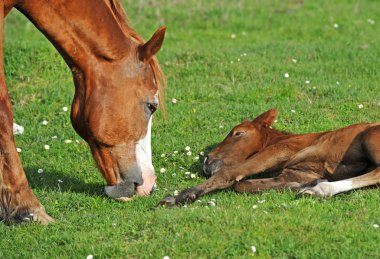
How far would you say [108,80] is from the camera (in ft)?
24.0

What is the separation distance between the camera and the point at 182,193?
7.45m

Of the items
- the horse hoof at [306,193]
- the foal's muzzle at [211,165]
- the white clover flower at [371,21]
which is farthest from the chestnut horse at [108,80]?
the white clover flower at [371,21]

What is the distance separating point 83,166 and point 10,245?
2.33 metres

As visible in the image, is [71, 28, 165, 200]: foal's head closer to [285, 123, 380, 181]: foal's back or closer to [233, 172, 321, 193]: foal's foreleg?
[233, 172, 321, 193]: foal's foreleg

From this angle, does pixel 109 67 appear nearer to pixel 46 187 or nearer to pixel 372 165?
pixel 46 187

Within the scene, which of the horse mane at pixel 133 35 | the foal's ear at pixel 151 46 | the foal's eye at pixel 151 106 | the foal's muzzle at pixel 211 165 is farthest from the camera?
the foal's muzzle at pixel 211 165

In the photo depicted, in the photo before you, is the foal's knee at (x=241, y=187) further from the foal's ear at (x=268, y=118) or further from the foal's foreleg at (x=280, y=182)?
the foal's ear at (x=268, y=118)

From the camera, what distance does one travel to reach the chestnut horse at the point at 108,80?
7.27m

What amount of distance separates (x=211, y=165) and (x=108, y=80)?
150 centimetres

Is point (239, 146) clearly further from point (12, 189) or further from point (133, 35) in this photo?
point (12, 189)

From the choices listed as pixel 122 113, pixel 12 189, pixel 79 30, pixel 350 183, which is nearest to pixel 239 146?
pixel 350 183

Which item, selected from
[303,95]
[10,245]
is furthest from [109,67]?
[303,95]

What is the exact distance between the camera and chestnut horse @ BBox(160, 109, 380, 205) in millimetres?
7402

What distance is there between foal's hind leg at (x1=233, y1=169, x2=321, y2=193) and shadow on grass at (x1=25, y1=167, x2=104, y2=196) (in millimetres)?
1249
